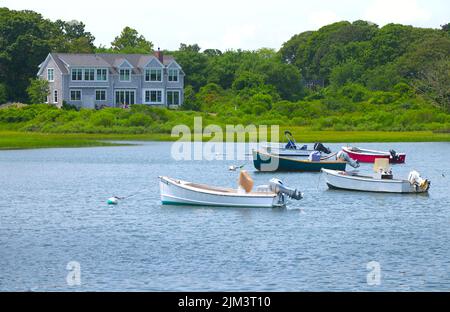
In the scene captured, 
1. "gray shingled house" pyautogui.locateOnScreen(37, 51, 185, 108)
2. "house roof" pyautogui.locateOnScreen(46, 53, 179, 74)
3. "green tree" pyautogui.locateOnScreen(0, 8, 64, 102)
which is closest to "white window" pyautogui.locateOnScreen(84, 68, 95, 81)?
"gray shingled house" pyautogui.locateOnScreen(37, 51, 185, 108)

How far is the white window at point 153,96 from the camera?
139462 mm

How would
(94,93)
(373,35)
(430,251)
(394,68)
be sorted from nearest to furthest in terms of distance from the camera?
(430,251)
(94,93)
(394,68)
(373,35)

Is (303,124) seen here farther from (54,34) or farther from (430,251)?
(430,251)

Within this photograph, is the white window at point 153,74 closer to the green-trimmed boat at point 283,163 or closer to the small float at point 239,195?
the green-trimmed boat at point 283,163

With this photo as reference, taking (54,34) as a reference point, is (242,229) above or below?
below

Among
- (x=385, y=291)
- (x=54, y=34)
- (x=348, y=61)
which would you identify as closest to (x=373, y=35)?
(x=348, y=61)

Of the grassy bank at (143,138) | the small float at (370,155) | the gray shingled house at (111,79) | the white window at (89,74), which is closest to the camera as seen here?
the small float at (370,155)

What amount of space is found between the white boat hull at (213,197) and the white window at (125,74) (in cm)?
8626

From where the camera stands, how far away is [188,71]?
158125 mm

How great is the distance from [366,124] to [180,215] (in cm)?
6732

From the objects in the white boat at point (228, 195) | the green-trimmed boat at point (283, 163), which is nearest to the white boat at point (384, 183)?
the white boat at point (228, 195)

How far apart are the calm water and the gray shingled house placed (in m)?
67.1

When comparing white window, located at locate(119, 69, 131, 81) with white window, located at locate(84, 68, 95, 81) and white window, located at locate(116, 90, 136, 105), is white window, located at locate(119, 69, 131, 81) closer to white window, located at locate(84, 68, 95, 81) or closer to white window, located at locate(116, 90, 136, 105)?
white window, located at locate(116, 90, 136, 105)

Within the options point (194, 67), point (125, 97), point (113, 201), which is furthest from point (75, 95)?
point (113, 201)
